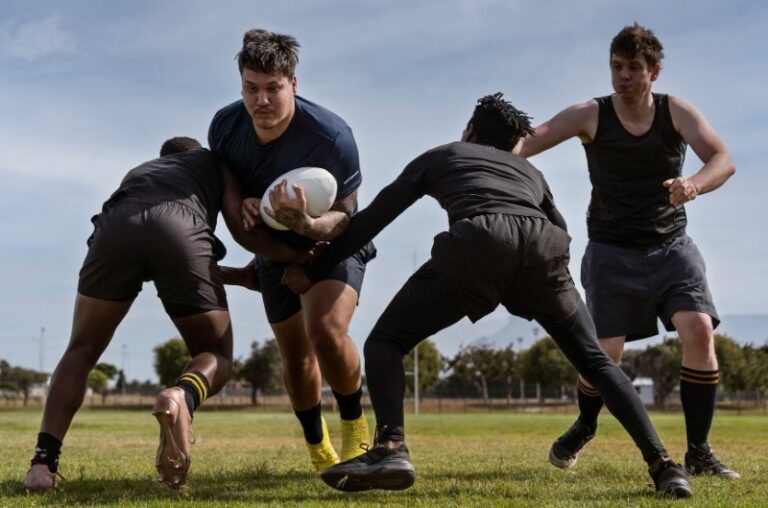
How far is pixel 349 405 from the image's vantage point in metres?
6.57

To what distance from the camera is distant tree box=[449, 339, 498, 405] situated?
90.4 m

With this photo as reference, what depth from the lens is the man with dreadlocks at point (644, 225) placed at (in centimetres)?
650

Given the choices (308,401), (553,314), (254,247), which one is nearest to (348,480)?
(553,314)

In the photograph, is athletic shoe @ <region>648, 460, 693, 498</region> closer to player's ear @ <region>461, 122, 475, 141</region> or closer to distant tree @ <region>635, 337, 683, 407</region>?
player's ear @ <region>461, 122, 475, 141</region>

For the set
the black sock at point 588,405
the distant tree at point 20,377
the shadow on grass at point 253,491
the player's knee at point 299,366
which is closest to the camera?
the shadow on grass at point 253,491

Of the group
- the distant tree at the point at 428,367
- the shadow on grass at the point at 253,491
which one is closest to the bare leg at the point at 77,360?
the shadow on grass at the point at 253,491

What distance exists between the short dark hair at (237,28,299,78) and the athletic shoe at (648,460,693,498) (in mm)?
3206

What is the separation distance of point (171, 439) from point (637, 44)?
13.3ft

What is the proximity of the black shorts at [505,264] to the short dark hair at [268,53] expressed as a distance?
1506 mm

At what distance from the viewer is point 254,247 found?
5.85 m

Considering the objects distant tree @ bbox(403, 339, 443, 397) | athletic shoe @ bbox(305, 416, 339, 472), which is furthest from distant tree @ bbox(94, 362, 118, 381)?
athletic shoe @ bbox(305, 416, 339, 472)

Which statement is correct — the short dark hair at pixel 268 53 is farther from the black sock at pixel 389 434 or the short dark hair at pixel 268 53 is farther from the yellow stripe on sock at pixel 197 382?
the black sock at pixel 389 434

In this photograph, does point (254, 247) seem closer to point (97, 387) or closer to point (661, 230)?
point (661, 230)

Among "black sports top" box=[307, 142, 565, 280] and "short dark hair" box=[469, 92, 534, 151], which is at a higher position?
"short dark hair" box=[469, 92, 534, 151]
